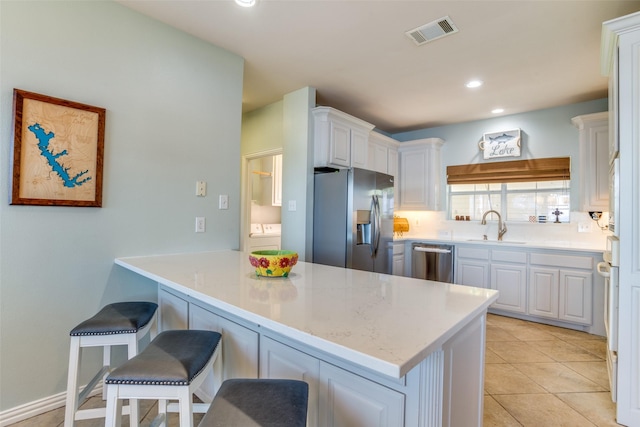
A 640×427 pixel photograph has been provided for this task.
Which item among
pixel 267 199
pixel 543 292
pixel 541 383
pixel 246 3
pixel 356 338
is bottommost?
pixel 541 383

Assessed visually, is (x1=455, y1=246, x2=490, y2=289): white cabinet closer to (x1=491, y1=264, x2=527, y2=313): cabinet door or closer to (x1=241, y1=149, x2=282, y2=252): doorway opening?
(x1=491, y1=264, x2=527, y2=313): cabinet door

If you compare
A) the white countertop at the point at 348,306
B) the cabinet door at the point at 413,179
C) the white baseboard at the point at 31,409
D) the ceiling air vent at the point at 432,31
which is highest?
the ceiling air vent at the point at 432,31

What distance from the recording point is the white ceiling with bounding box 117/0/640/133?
203 cm

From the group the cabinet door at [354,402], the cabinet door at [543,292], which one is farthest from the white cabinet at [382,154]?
the cabinet door at [354,402]

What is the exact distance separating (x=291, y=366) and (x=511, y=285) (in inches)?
131

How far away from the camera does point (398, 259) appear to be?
4.20 metres

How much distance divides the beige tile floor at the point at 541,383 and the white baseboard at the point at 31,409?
0.03 metres

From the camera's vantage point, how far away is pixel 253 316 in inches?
38.5

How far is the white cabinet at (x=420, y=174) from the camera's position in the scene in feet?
14.9

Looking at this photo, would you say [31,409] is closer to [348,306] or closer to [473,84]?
[348,306]

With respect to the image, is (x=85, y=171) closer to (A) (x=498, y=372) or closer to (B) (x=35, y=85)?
(B) (x=35, y=85)

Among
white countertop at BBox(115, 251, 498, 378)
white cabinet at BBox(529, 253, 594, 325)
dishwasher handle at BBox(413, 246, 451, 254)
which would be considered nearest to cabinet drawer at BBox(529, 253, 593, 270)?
white cabinet at BBox(529, 253, 594, 325)

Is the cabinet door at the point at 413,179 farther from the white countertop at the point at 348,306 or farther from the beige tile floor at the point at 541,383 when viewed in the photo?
the white countertop at the point at 348,306

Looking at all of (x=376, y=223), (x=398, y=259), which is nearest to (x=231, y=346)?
(x=376, y=223)
